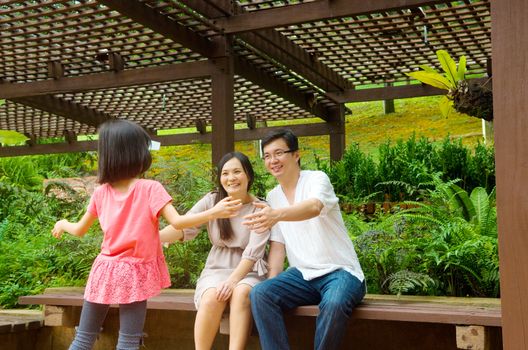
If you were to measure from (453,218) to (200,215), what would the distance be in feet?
6.87

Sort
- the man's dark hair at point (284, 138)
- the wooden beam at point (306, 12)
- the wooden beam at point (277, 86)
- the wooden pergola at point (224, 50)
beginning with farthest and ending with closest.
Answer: the wooden beam at point (277, 86) < the wooden pergola at point (224, 50) < the wooden beam at point (306, 12) < the man's dark hair at point (284, 138)

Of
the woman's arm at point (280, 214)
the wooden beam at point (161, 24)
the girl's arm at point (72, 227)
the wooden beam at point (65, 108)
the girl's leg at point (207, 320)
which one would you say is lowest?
the girl's leg at point (207, 320)

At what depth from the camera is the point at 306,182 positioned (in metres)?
3.70

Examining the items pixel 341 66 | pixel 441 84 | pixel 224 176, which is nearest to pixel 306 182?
pixel 224 176

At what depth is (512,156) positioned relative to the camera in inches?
96.3

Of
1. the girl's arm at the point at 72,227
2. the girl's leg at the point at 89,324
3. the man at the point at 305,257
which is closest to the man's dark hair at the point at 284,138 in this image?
the man at the point at 305,257

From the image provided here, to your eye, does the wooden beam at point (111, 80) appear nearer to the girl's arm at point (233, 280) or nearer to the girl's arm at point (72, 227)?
the girl's arm at point (233, 280)

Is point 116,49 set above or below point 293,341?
above

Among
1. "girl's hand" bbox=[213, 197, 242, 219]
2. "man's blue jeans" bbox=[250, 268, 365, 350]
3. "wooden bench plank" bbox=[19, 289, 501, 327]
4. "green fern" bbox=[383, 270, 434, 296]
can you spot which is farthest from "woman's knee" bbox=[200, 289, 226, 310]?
"green fern" bbox=[383, 270, 434, 296]

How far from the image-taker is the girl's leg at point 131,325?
3.03 meters

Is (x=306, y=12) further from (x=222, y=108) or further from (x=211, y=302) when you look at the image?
(x=211, y=302)

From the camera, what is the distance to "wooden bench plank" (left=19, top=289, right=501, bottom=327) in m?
3.23

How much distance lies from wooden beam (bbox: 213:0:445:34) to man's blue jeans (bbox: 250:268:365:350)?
9.05 ft

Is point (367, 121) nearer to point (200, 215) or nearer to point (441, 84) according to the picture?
point (441, 84)
